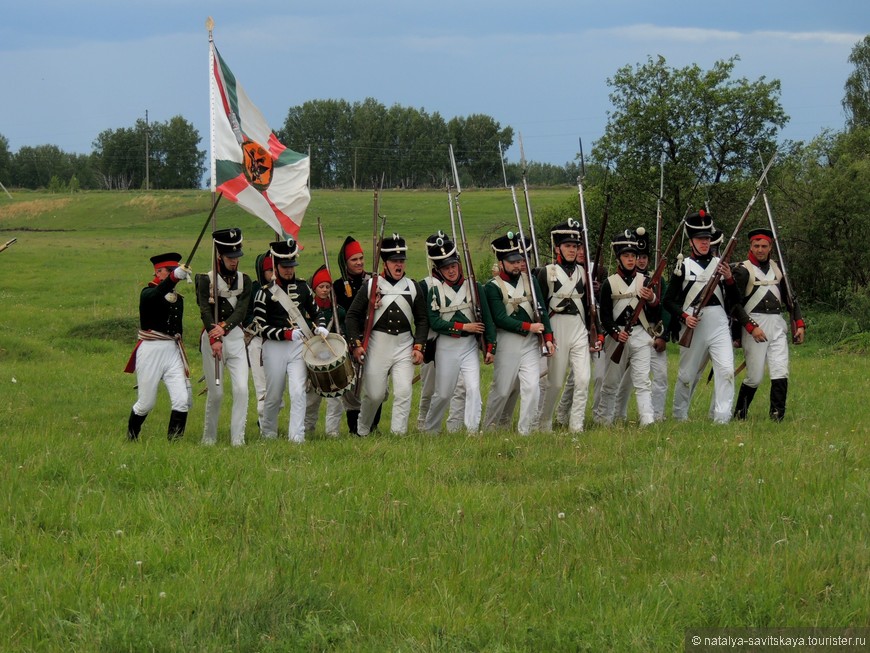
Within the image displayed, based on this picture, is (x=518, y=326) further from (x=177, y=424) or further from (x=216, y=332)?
(x=177, y=424)

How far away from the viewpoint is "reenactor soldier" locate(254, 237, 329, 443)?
12375mm

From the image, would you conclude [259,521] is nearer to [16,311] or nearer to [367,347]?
[367,347]

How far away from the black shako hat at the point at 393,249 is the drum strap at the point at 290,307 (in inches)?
46.6

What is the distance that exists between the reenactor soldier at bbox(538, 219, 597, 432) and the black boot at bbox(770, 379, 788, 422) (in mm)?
2148

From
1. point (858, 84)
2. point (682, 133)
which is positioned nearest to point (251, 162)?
point (682, 133)

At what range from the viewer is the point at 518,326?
12633mm

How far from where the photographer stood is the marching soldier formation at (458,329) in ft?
39.9

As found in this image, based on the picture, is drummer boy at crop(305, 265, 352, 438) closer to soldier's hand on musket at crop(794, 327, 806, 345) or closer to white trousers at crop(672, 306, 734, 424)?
white trousers at crop(672, 306, 734, 424)

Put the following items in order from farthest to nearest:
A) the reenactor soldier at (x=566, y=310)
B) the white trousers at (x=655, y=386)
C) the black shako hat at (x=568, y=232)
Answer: the white trousers at (x=655, y=386) → the black shako hat at (x=568, y=232) → the reenactor soldier at (x=566, y=310)

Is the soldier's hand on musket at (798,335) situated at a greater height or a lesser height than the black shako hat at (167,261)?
lesser

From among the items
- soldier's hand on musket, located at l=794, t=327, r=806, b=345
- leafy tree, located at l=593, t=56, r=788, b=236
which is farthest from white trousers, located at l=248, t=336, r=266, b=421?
leafy tree, located at l=593, t=56, r=788, b=236

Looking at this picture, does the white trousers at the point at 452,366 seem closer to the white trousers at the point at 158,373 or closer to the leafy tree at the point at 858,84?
the white trousers at the point at 158,373

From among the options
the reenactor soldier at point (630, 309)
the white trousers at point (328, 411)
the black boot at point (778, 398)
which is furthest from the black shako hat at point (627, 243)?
the white trousers at point (328, 411)

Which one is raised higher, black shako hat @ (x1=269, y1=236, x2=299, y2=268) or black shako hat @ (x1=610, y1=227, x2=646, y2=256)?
black shako hat @ (x1=610, y1=227, x2=646, y2=256)
